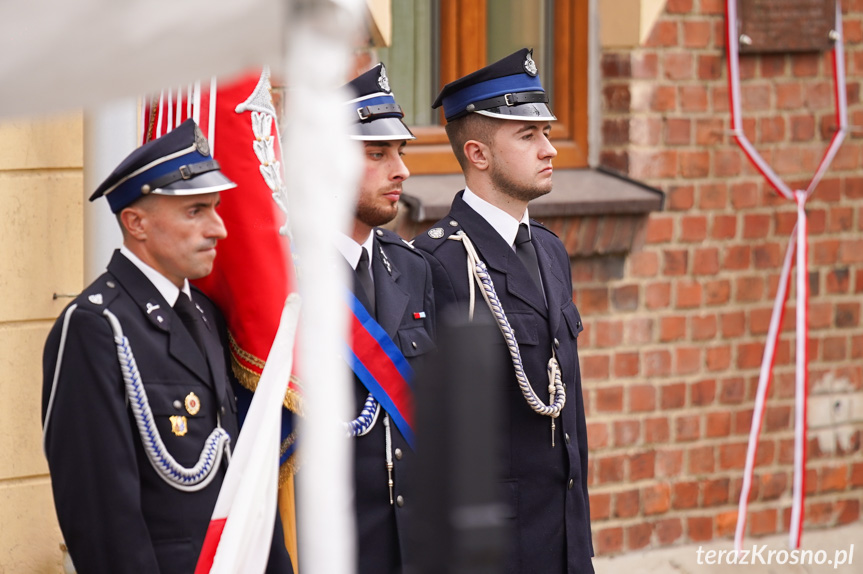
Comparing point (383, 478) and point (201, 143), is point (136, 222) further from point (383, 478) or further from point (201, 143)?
point (383, 478)

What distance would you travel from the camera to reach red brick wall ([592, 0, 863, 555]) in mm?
5312

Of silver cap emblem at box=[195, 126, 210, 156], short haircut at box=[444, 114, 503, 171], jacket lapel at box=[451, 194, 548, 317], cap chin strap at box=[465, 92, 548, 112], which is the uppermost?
cap chin strap at box=[465, 92, 548, 112]

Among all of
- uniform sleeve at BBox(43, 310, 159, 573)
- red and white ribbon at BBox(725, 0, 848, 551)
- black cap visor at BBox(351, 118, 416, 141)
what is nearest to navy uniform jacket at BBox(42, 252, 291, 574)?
uniform sleeve at BBox(43, 310, 159, 573)

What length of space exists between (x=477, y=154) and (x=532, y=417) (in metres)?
0.76

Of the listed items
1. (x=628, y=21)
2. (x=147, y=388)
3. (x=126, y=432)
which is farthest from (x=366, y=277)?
(x=628, y=21)

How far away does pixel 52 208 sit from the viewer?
4.16 meters

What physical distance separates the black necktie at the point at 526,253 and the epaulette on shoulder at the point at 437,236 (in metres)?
0.17

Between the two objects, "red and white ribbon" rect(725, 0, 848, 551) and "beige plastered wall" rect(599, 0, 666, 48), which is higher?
"beige plastered wall" rect(599, 0, 666, 48)

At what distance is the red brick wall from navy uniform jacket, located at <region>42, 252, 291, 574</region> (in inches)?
98.9

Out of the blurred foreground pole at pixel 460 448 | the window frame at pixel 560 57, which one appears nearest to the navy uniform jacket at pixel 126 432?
the blurred foreground pole at pixel 460 448

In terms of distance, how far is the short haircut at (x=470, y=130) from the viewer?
3816 millimetres

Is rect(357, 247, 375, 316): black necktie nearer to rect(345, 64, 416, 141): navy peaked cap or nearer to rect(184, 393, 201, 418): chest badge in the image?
rect(345, 64, 416, 141): navy peaked cap

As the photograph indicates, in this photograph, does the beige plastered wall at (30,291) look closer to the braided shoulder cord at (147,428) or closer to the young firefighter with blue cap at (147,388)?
the young firefighter with blue cap at (147,388)

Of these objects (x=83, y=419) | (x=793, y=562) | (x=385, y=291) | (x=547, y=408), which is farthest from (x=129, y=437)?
(x=793, y=562)
